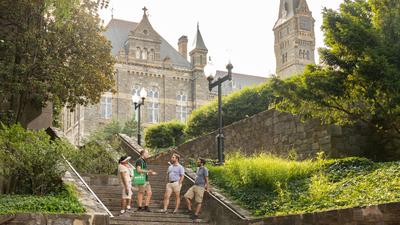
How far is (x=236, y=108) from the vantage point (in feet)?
100

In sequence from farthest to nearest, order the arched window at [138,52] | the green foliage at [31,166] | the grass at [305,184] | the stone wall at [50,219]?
the arched window at [138,52] < the green foliage at [31,166] < the grass at [305,184] < the stone wall at [50,219]

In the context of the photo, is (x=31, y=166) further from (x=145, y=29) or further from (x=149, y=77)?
(x=145, y=29)

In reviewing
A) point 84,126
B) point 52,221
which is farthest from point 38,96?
point 84,126

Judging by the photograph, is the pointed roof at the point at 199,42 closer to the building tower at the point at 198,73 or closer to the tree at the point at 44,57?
the building tower at the point at 198,73

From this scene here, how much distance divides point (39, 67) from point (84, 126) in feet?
132

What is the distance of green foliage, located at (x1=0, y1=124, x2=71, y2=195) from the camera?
12.2m

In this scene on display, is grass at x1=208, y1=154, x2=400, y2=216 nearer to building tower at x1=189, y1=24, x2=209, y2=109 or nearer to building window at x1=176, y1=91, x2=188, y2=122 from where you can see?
building window at x1=176, y1=91, x2=188, y2=122

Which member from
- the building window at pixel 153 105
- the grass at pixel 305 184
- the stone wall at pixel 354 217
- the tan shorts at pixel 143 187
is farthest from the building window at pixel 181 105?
the stone wall at pixel 354 217

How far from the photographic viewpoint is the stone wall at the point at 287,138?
16844 millimetres

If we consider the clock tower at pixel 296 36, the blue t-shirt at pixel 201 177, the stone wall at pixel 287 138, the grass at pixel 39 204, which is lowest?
the grass at pixel 39 204

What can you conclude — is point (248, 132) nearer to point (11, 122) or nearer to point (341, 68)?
point (341, 68)

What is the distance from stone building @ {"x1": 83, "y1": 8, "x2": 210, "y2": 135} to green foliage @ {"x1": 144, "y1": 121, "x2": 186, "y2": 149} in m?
23.0

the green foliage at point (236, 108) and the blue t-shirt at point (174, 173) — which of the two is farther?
the green foliage at point (236, 108)

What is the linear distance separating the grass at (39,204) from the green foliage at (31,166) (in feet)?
2.40
